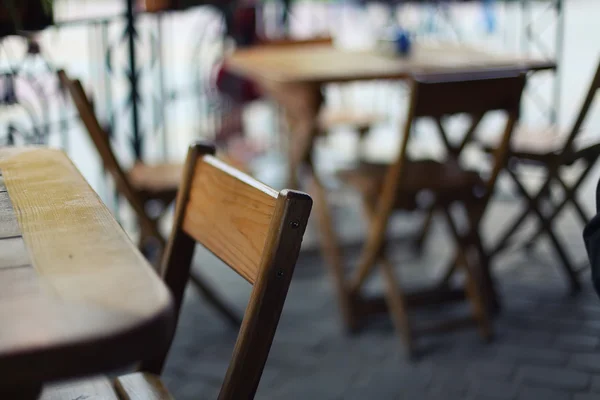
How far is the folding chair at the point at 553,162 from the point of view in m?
2.97

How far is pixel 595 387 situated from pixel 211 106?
2949 mm

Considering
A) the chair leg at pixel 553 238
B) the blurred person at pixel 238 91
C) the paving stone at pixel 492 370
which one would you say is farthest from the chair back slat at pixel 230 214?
the blurred person at pixel 238 91

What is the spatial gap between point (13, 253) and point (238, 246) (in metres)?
0.36

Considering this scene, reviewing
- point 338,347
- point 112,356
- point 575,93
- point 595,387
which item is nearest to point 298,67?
point 338,347

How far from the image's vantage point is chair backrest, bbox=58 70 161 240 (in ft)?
8.55

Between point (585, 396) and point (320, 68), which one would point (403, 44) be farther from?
point (585, 396)

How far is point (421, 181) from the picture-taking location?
2930 millimetres

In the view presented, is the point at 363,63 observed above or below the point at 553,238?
above

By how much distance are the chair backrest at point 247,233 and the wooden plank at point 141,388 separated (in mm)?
282

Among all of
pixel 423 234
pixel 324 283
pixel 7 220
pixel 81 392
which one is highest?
pixel 7 220

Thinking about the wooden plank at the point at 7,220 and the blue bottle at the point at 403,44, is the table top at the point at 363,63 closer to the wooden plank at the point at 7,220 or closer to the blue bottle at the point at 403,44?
the blue bottle at the point at 403,44

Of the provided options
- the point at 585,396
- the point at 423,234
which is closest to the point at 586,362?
the point at 585,396

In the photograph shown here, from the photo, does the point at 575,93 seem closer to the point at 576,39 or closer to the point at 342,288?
the point at 576,39

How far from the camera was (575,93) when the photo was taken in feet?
22.9
